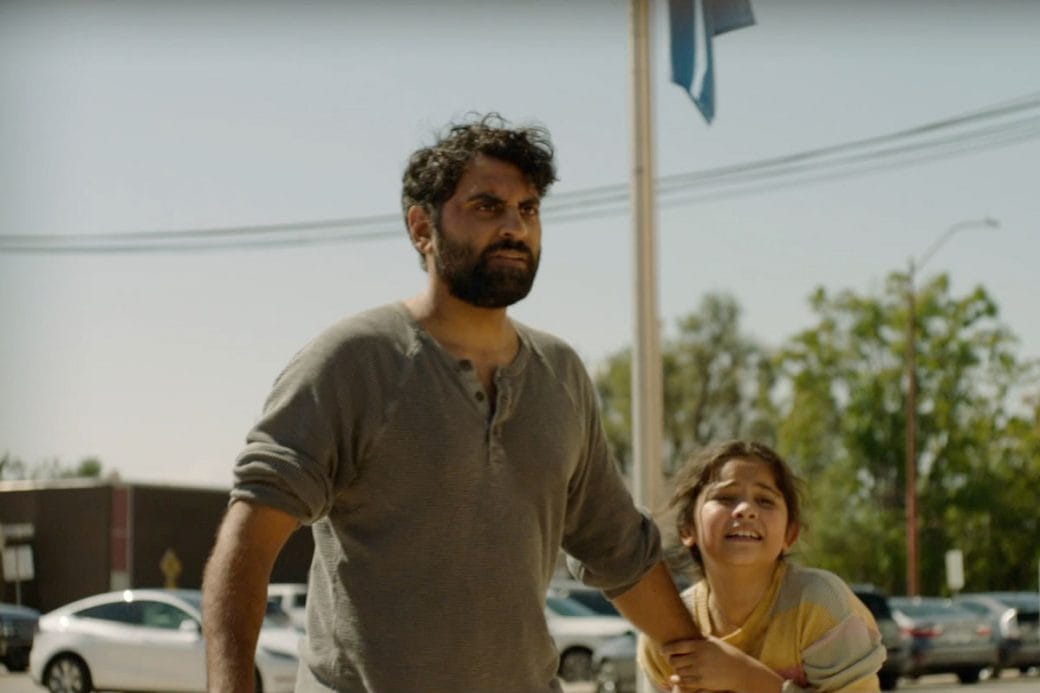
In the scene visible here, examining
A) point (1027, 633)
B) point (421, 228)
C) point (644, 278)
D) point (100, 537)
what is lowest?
point (1027, 633)

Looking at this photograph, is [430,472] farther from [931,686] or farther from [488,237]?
[931,686]

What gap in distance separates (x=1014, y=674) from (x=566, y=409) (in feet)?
101

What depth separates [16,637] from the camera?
25094 millimetres

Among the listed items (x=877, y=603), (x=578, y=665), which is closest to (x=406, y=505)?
(x=578, y=665)

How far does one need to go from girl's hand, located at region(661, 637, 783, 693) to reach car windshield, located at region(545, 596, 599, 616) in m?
20.0

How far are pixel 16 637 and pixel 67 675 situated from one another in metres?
4.34

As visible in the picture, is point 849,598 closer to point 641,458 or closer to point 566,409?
point 566,409

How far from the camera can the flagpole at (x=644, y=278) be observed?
12.0 metres

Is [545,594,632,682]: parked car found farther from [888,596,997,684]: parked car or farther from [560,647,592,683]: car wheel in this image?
[888,596,997,684]: parked car

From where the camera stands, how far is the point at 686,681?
3.78 m

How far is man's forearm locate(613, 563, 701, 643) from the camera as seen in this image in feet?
12.5

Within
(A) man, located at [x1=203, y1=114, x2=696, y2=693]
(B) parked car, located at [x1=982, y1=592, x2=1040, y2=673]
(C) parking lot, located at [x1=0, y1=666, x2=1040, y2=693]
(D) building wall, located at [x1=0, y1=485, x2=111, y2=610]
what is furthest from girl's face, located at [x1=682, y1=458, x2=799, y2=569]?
(D) building wall, located at [x1=0, y1=485, x2=111, y2=610]

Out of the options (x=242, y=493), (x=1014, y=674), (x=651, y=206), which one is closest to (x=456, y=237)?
(x=242, y=493)

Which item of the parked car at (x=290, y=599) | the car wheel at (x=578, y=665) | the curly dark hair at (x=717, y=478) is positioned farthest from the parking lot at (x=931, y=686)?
the curly dark hair at (x=717, y=478)
